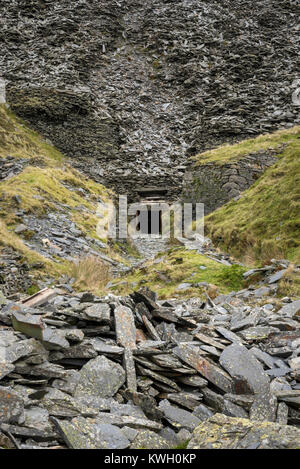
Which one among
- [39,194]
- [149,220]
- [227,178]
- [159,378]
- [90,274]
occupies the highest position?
[227,178]

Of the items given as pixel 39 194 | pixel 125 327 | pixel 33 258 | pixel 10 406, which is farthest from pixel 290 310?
pixel 39 194

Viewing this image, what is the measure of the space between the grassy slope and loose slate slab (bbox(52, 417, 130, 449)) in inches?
306

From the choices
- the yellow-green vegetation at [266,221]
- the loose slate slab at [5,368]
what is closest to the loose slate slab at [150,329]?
the loose slate slab at [5,368]

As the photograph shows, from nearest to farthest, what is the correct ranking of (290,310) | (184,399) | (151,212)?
1. (184,399)
2. (290,310)
3. (151,212)

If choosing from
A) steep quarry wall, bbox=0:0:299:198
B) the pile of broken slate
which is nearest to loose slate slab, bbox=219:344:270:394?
the pile of broken slate

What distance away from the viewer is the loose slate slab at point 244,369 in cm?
426

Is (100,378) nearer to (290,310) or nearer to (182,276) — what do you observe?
(290,310)

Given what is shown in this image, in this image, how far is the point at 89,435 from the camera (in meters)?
3.11

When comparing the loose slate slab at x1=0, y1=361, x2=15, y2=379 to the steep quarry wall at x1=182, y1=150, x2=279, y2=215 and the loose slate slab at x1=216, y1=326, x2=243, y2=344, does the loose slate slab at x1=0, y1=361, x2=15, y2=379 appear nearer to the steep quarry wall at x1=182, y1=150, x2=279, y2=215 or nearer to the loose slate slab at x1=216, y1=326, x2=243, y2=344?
the loose slate slab at x1=216, y1=326, x2=243, y2=344

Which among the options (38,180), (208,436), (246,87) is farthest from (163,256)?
(246,87)

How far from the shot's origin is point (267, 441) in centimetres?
286

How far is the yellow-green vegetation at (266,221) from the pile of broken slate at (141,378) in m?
4.69

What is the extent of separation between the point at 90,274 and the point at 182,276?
2.85 meters

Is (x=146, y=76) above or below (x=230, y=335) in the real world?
above
